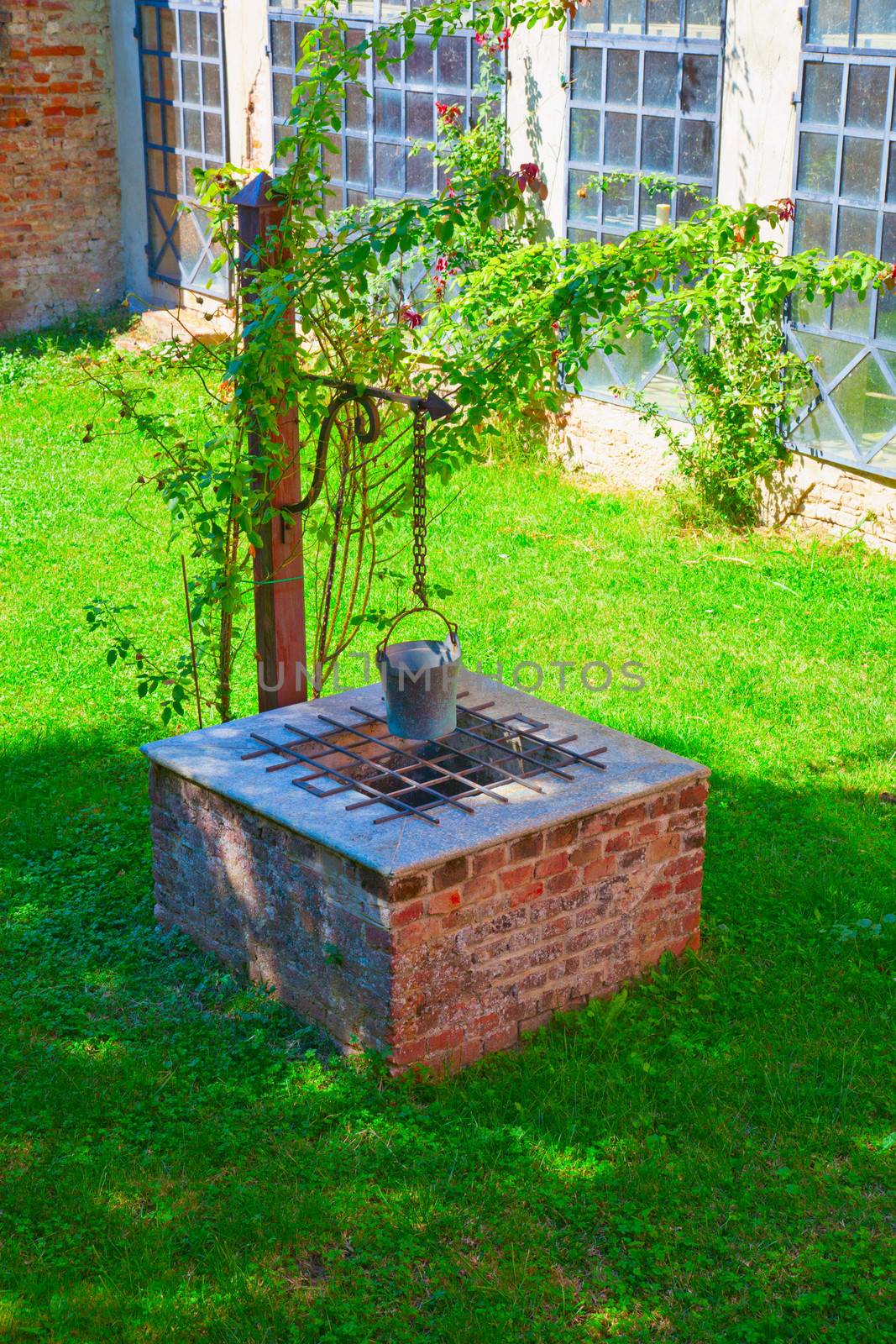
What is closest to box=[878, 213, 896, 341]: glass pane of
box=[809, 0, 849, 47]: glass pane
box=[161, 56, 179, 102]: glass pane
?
box=[809, 0, 849, 47]: glass pane

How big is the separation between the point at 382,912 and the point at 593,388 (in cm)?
664

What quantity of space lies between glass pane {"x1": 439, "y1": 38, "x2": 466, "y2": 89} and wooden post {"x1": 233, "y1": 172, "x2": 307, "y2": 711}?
19.0 feet

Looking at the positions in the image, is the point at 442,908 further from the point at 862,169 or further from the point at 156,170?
the point at 156,170

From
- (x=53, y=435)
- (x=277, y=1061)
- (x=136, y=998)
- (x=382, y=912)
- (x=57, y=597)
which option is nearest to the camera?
(x=382, y=912)

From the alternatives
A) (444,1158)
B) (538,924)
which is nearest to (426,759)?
Result: (538,924)

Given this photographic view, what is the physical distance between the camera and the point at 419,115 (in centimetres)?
1077

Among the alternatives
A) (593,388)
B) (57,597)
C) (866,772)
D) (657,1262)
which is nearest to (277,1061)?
(657,1262)

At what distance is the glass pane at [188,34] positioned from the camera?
12813 mm

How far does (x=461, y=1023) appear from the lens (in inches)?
163

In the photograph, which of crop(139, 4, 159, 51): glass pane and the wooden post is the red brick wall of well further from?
crop(139, 4, 159, 51): glass pane

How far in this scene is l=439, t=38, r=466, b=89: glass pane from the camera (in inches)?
402

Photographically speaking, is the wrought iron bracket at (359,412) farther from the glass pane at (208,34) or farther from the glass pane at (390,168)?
the glass pane at (208,34)

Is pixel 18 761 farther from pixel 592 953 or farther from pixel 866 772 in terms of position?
pixel 866 772

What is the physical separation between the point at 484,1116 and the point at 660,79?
7.12 meters
